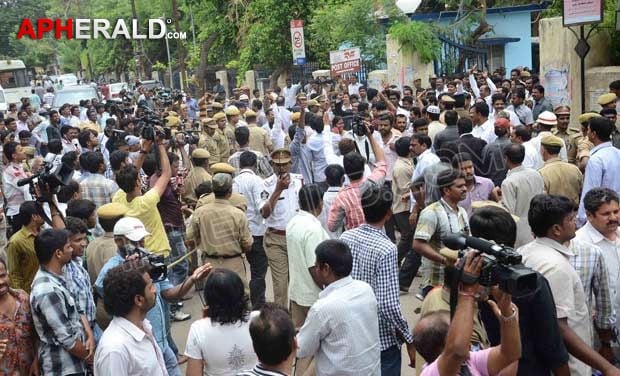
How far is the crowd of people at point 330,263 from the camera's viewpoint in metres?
3.20

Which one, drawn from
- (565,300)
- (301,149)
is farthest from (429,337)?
(301,149)

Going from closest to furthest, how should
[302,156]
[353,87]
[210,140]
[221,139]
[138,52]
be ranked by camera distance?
[302,156]
[210,140]
[221,139]
[353,87]
[138,52]

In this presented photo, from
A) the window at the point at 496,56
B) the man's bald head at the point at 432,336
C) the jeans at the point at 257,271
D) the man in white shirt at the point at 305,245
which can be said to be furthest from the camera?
the window at the point at 496,56

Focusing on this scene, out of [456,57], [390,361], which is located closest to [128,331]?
[390,361]

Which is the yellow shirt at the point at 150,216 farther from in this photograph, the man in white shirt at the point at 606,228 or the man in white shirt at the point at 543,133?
the man in white shirt at the point at 543,133

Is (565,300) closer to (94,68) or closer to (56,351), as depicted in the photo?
(56,351)

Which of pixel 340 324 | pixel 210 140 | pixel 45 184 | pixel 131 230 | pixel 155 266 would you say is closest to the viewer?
pixel 340 324

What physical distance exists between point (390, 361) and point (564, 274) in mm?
1306

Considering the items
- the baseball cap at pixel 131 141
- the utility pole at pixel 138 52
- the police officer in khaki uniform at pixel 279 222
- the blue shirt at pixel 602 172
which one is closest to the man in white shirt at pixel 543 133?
the blue shirt at pixel 602 172

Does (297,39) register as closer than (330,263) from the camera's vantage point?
No

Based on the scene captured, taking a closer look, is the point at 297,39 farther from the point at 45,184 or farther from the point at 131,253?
the point at 131,253

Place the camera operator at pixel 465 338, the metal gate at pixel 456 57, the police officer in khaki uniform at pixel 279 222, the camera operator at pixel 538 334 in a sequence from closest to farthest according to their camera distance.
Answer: the camera operator at pixel 465 338 → the camera operator at pixel 538 334 → the police officer in khaki uniform at pixel 279 222 → the metal gate at pixel 456 57

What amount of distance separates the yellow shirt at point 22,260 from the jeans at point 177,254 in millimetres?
1710

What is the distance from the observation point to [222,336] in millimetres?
3619
